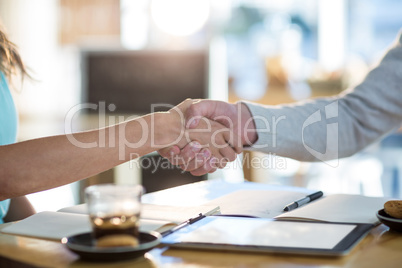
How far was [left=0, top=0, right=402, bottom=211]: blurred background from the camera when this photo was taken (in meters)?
2.51

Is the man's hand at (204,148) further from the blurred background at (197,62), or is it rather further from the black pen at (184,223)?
the black pen at (184,223)

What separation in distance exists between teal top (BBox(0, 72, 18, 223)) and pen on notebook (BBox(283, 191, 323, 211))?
2.02ft

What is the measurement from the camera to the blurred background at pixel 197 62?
2.51 m

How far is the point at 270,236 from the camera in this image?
68 centimetres

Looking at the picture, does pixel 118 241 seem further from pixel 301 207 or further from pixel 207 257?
pixel 301 207

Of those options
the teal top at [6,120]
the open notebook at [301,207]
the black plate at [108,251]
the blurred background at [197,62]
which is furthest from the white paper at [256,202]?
the blurred background at [197,62]

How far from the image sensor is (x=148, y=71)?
8.49 ft

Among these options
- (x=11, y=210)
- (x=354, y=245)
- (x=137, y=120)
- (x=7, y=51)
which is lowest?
(x=11, y=210)

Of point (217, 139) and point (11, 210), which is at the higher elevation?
point (217, 139)

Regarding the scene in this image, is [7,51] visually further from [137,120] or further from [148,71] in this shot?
[148,71]

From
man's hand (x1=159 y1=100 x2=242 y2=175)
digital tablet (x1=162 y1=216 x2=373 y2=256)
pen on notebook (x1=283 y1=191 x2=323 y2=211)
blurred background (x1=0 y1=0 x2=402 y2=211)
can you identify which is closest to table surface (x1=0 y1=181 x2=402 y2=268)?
digital tablet (x1=162 y1=216 x2=373 y2=256)

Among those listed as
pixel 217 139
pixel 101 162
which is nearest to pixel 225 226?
pixel 101 162

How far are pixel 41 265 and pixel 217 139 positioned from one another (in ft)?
2.56

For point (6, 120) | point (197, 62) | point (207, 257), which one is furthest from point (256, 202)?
point (197, 62)
